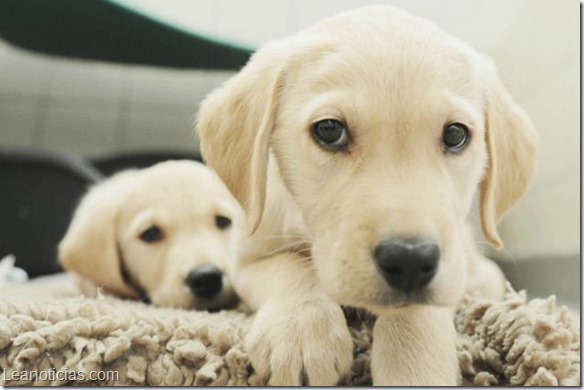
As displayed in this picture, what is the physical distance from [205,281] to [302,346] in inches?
26.3

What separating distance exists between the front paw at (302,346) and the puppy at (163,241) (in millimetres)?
588

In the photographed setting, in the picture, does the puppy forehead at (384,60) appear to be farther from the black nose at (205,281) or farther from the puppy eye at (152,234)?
the puppy eye at (152,234)

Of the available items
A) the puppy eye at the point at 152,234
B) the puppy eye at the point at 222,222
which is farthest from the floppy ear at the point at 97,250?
the puppy eye at the point at 222,222

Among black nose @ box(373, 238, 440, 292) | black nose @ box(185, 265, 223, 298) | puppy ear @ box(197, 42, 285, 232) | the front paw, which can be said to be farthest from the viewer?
black nose @ box(185, 265, 223, 298)

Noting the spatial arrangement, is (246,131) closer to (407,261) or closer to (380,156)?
(380,156)

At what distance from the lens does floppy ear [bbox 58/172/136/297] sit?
192 centimetres

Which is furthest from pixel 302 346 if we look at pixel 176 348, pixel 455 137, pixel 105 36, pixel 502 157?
pixel 105 36

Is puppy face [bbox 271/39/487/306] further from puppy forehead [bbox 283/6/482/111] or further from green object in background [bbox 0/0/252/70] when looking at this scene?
green object in background [bbox 0/0/252/70]

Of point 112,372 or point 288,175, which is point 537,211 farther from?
point 112,372

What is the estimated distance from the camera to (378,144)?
1142 mm

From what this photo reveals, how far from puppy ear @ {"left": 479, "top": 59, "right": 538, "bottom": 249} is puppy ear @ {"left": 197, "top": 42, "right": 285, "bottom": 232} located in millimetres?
441

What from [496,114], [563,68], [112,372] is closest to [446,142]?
[496,114]

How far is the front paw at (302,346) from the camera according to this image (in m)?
1.07

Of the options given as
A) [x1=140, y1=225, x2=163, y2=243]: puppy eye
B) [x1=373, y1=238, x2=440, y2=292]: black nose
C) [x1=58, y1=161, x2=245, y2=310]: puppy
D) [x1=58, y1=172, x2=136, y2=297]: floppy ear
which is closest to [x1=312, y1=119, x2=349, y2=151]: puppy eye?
[x1=373, y1=238, x2=440, y2=292]: black nose
